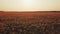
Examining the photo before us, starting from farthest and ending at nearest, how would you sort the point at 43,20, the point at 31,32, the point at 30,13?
the point at 30,13 → the point at 43,20 → the point at 31,32

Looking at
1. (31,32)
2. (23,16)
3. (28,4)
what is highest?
(28,4)

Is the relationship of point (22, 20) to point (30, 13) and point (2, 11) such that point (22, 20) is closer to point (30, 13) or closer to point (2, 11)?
point (30, 13)

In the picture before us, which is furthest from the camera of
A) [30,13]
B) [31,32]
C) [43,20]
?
[30,13]

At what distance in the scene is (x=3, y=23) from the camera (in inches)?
34.8

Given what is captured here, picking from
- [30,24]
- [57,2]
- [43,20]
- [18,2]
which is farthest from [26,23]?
[57,2]

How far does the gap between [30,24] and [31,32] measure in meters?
0.09

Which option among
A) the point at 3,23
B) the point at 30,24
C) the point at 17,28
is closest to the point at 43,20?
the point at 30,24

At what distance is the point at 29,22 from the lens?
910 millimetres

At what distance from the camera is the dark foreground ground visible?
834 millimetres

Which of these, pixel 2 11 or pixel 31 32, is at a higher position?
pixel 2 11

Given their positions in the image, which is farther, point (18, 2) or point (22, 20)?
point (18, 2)

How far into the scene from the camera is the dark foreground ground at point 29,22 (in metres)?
0.83

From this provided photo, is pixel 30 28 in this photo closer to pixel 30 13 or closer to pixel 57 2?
pixel 30 13

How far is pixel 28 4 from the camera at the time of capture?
42.2 inches
